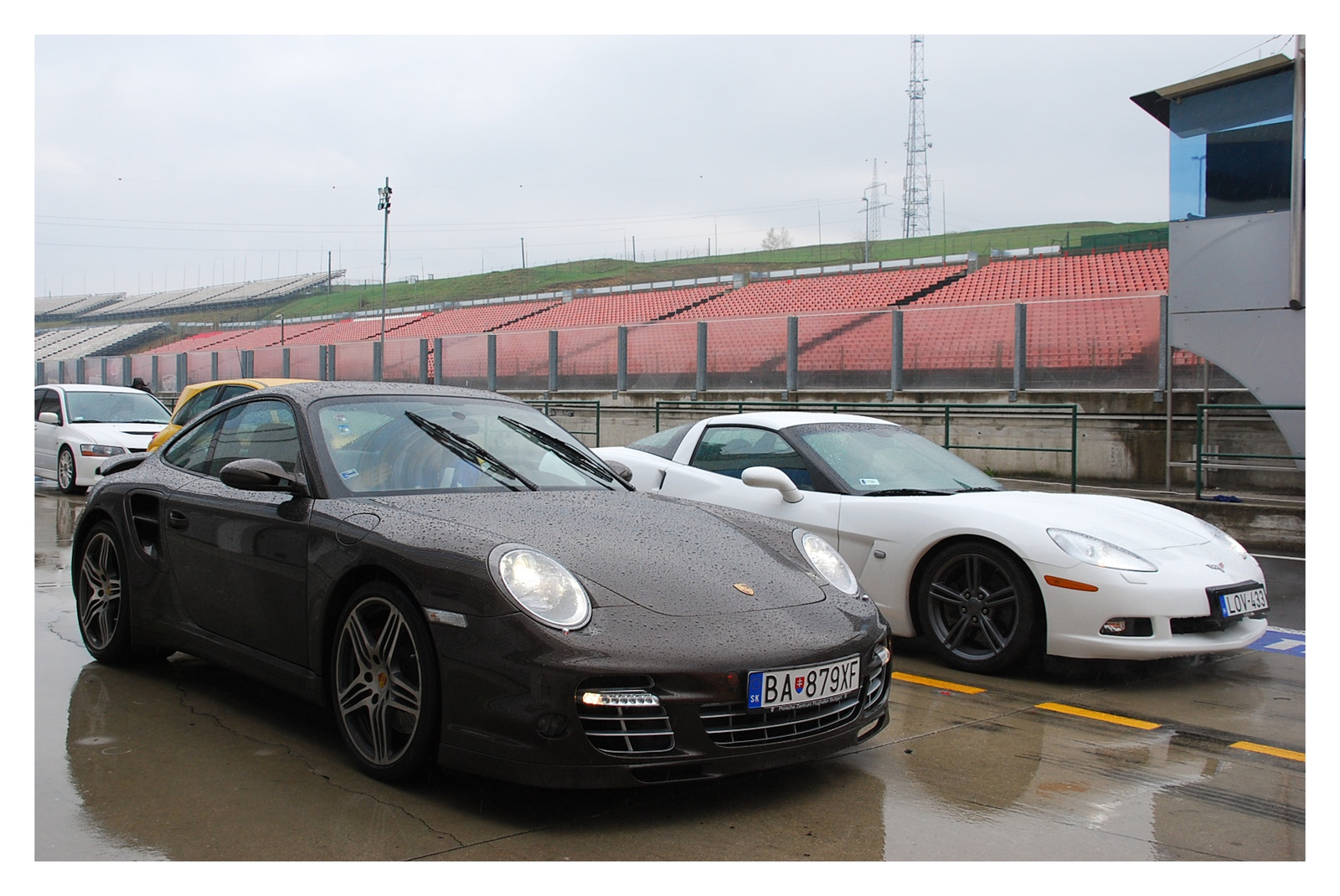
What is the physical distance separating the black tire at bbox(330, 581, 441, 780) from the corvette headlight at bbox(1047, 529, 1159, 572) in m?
3.25

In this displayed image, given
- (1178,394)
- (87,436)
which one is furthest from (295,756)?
(1178,394)

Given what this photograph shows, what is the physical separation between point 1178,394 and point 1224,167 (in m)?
3.75

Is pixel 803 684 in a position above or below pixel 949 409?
below

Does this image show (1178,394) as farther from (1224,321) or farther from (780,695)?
(780,695)

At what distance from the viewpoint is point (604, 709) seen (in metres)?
3.28

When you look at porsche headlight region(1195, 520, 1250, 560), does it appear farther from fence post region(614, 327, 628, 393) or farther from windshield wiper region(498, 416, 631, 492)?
fence post region(614, 327, 628, 393)

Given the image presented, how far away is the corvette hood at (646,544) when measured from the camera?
363 cm

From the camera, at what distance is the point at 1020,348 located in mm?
17234

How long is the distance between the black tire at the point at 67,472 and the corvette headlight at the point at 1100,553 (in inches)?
490

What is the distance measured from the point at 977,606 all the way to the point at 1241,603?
4.14ft

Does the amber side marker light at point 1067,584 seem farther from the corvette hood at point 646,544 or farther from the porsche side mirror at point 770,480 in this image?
the corvette hood at point 646,544

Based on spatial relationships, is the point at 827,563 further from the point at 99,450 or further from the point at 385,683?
the point at 99,450

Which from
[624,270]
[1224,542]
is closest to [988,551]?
[1224,542]

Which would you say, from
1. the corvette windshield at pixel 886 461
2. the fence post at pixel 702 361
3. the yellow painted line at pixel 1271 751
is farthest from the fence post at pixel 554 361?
the yellow painted line at pixel 1271 751
